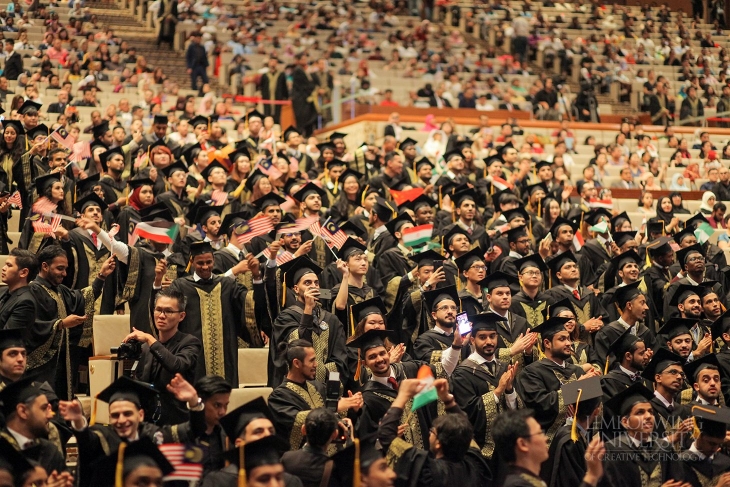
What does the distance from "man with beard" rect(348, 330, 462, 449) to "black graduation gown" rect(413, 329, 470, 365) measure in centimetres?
61

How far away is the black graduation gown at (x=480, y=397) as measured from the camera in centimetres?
655

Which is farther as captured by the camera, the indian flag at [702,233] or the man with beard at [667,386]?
the indian flag at [702,233]

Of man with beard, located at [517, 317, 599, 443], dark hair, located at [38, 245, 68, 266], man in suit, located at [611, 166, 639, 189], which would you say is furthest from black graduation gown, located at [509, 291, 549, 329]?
man in suit, located at [611, 166, 639, 189]

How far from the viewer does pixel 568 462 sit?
6.28 metres

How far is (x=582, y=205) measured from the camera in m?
13.0

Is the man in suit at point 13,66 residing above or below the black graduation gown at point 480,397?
above

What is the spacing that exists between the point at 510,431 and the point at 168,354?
2.32 metres

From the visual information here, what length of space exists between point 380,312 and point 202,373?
1422mm

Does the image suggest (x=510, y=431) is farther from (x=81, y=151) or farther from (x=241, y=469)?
(x=81, y=151)

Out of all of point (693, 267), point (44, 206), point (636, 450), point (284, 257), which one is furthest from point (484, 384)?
point (693, 267)

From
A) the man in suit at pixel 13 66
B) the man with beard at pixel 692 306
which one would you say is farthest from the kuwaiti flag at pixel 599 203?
the man in suit at pixel 13 66

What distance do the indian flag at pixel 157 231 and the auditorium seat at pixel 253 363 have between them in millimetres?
1087

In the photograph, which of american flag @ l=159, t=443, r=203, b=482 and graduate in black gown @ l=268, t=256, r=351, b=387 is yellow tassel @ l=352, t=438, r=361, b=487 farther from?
graduate in black gown @ l=268, t=256, r=351, b=387

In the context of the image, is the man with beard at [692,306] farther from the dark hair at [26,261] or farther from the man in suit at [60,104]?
the man in suit at [60,104]
